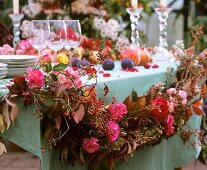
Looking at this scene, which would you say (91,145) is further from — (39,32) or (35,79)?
(39,32)

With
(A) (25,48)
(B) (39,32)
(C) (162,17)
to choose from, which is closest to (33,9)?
(C) (162,17)

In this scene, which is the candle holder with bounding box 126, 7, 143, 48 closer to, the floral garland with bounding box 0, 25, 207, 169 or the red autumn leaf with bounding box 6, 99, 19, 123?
the floral garland with bounding box 0, 25, 207, 169

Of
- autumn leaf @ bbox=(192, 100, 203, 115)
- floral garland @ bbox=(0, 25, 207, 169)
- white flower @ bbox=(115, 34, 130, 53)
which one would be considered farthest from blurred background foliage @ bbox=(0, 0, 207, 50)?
floral garland @ bbox=(0, 25, 207, 169)

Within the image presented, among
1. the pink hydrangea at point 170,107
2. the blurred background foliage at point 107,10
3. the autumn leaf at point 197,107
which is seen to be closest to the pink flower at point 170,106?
the pink hydrangea at point 170,107

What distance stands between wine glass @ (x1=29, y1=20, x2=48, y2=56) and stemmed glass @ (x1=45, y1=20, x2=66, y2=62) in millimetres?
21

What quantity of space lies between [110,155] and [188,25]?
4620 millimetres

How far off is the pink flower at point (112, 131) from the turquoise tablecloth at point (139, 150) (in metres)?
0.20

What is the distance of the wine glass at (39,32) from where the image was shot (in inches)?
94.0

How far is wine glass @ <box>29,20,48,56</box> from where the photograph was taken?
94.0 inches

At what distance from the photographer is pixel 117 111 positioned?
2.14 metres

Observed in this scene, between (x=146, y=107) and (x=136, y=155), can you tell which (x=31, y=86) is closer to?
(x=146, y=107)

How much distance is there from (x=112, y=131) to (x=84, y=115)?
0.37 feet

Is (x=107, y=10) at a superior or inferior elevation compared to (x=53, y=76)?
inferior

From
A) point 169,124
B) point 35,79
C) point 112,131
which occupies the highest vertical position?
point 35,79
